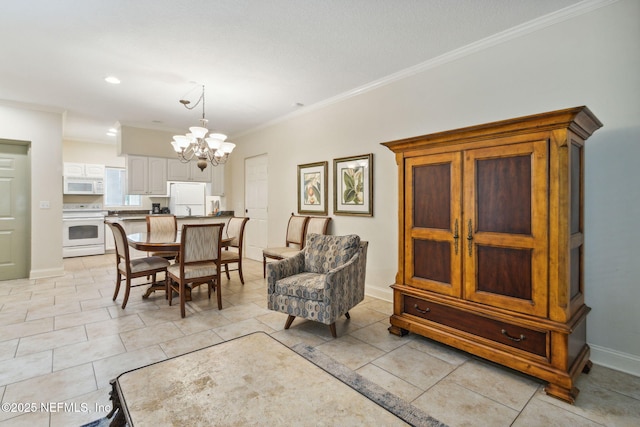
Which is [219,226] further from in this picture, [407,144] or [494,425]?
[494,425]

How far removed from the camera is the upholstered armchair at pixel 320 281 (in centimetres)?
269

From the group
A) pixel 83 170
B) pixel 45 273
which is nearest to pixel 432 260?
pixel 45 273

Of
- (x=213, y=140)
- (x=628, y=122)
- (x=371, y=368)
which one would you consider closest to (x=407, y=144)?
(x=628, y=122)

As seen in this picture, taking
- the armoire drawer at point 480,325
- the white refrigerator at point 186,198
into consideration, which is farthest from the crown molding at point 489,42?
the white refrigerator at point 186,198

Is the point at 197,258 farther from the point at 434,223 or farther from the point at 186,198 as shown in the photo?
the point at 186,198

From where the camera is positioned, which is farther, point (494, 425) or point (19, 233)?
point (19, 233)

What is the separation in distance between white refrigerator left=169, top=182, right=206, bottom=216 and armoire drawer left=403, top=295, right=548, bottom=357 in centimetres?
630

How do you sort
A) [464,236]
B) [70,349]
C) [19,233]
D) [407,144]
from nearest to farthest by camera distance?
[464,236]
[70,349]
[407,144]
[19,233]

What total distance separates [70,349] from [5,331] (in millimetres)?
941

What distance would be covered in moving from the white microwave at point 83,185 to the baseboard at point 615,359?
865 centimetres

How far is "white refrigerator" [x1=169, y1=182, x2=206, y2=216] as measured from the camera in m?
7.39

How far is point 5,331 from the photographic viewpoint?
2.89 metres

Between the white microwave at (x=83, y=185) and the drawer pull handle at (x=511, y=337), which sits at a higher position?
the white microwave at (x=83, y=185)

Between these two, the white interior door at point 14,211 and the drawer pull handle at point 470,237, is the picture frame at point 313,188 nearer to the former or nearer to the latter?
the drawer pull handle at point 470,237
